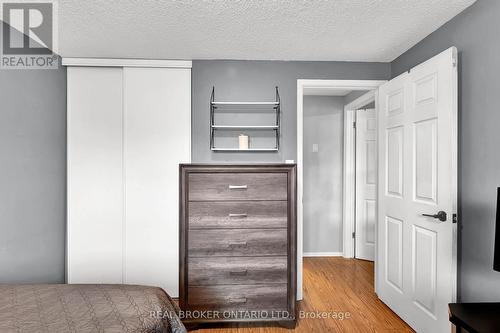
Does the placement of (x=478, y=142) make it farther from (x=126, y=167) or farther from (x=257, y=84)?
(x=126, y=167)

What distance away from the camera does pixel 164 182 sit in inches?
123

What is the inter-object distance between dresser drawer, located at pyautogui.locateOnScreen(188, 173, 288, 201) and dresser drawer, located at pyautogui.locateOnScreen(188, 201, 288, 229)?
0.16 feet

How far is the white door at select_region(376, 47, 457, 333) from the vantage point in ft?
6.98

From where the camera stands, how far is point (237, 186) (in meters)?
2.57

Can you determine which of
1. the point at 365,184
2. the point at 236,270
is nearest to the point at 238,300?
the point at 236,270

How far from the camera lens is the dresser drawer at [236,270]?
254 centimetres

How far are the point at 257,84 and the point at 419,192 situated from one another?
173 centimetres

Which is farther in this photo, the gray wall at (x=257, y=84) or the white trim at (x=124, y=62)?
the gray wall at (x=257, y=84)

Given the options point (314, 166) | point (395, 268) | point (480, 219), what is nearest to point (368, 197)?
point (314, 166)

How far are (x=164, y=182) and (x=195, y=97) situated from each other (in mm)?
875

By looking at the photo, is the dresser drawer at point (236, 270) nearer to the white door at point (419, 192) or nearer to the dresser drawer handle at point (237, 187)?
the dresser drawer handle at point (237, 187)

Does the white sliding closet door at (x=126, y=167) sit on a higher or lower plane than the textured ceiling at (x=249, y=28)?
lower

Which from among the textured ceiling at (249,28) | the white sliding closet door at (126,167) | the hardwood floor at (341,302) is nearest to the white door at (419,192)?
the hardwood floor at (341,302)

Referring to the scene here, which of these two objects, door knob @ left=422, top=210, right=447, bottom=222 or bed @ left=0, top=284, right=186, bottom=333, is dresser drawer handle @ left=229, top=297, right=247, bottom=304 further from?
door knob @ left=422, top=210, right=447, bottom=222
